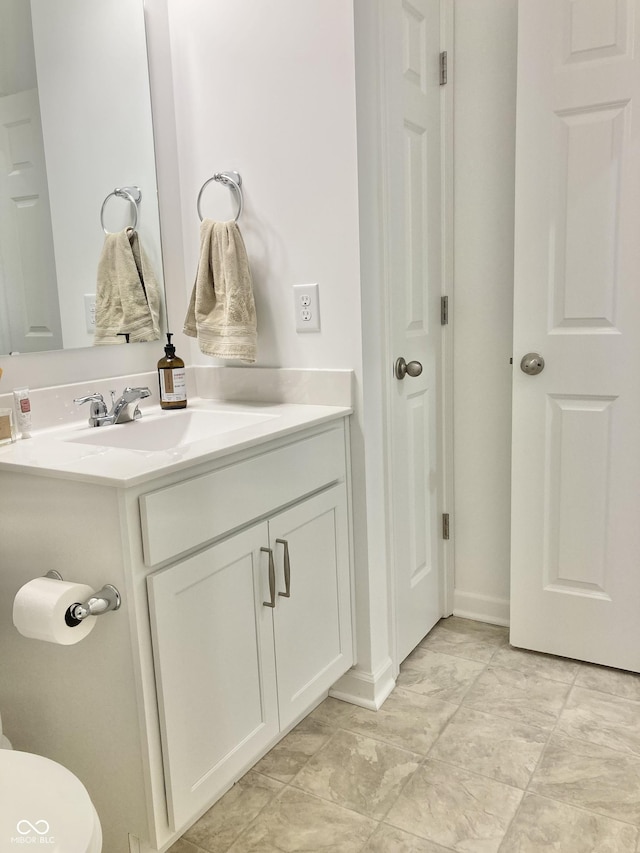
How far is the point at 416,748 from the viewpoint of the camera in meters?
1.77

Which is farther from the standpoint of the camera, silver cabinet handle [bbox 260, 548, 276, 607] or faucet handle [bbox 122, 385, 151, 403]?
faucet handle [bbox 122, 385, 151, 403]

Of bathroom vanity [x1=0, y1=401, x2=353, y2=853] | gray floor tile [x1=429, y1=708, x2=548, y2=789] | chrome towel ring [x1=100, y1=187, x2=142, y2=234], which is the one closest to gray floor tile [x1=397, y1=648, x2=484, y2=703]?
gray floor tile [x1=429, y1=708, x2=548, y2=789]

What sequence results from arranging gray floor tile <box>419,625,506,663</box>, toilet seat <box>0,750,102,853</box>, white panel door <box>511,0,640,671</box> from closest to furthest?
toilet seat <box>0,750,102,853</box>, white panel door <box>511,0,640,671</box>, gray floor tile <box>419,625,506,663</box>

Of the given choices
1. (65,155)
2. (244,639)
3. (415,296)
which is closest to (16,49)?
(65,155)

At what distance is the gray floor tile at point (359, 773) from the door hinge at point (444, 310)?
50.5 inches

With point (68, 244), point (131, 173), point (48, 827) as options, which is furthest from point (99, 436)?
point (48, 827)

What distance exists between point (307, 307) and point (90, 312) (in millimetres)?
560

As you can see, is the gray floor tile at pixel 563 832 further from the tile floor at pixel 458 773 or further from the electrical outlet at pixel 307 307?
the electrical outlet at pixel 307 307

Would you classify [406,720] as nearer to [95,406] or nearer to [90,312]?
[95,406]

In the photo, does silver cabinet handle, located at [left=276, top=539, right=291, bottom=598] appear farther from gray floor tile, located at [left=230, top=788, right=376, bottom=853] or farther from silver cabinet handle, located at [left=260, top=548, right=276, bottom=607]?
gray floor tile, located at [left=230, top=788, right=376, bottom=853]

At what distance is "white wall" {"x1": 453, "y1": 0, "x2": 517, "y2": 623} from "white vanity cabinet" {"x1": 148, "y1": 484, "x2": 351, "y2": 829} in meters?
0.70

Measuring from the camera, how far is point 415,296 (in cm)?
208

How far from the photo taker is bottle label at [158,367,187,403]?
1896mm

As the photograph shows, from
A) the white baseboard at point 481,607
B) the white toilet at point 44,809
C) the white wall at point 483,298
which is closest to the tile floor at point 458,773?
the white baseboard at point 481,607
